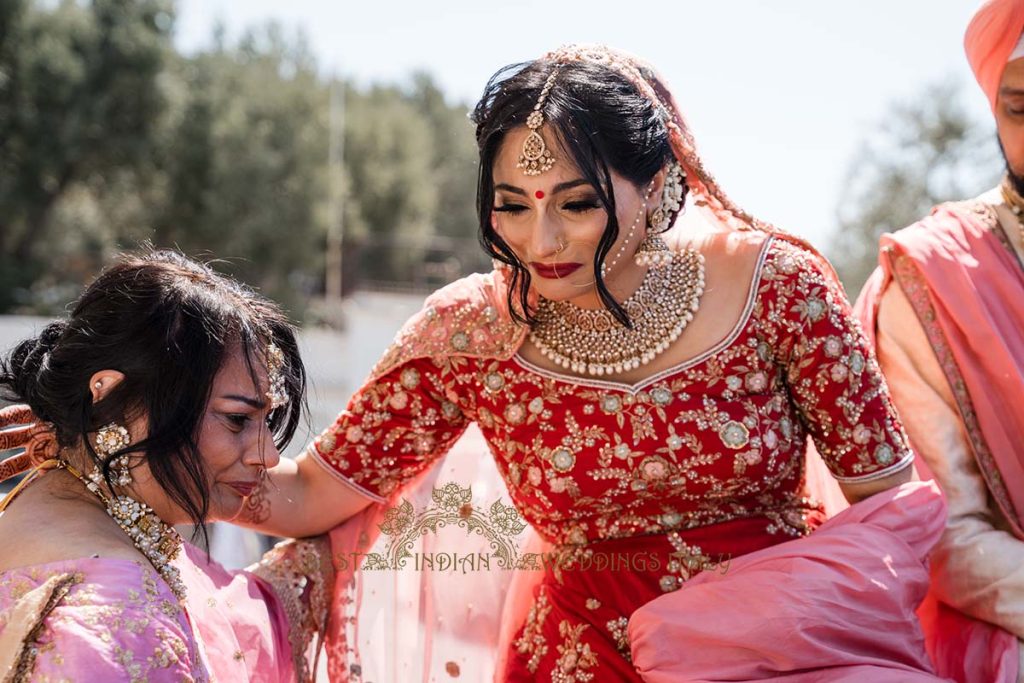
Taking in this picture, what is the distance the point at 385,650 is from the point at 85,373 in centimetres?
107

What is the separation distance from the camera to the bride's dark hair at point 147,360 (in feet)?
5.83

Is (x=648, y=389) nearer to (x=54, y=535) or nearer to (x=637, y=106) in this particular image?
(x=637, y=106)

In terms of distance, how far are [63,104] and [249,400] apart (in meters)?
18.6

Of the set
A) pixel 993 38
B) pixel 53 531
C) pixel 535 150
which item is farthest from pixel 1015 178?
pixel 53 531

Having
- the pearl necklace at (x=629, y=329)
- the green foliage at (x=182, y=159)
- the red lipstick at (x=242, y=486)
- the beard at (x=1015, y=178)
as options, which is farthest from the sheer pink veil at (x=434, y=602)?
the green foliage at (x=182, y=159)

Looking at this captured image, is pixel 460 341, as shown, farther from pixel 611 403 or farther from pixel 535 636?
pixel 535 636

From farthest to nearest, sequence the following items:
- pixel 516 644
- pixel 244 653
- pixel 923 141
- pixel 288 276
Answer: pixel 288 276 → pixel 923 141 → pixel 516 644 → pixel 244 653

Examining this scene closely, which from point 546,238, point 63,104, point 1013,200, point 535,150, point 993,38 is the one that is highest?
point 63,104

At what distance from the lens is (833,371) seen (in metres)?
2.29

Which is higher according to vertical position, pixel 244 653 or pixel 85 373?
pixel 85 373

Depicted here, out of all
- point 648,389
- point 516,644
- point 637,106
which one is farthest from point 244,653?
point 637,106

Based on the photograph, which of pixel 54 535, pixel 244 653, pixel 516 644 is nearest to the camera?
pixel 54 535

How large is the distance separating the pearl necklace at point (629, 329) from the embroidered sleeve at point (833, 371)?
0.18 metres

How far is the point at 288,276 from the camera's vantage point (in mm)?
25797
